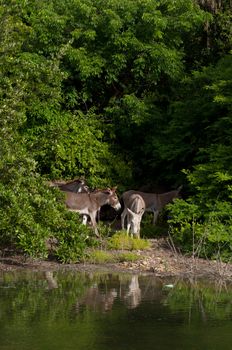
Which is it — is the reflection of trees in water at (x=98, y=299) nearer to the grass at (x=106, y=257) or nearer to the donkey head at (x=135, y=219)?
the grass at (x=106, y=257)

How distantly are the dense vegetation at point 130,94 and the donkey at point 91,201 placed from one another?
128cm

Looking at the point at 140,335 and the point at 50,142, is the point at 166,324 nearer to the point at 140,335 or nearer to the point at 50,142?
the point at 140,335

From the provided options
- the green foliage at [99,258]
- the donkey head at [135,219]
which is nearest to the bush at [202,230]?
the donkey head at [135,219]

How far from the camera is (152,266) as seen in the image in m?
18.9

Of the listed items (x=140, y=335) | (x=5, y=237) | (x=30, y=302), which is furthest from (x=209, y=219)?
(x=140, y=335)

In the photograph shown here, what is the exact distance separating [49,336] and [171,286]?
5331 mm

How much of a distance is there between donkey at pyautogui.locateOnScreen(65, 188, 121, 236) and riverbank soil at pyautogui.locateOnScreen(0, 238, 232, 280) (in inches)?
117

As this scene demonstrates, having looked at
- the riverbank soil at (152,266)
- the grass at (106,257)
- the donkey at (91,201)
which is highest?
the donkey at (91,201)

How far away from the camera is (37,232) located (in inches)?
717

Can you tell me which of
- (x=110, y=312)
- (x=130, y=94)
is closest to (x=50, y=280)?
(x=110, y=312)

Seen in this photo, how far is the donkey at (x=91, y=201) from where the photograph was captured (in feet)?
73.6

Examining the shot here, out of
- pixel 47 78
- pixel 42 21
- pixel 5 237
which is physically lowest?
pixel 5 237

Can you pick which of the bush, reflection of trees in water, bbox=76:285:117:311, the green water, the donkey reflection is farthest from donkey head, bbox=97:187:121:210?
reflection of trees in water, bbox=76:285:117:311

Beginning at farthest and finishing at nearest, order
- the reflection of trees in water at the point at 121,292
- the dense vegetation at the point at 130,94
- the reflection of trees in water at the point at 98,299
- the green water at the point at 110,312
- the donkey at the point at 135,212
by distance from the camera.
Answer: the donkey at the point at 135,212
the dense vegetation at the point at 130,94
the reflection of trees in water at the point at 121,292
the reflection of trees in water at the point at 98,299
the green water at the point at 110,312
